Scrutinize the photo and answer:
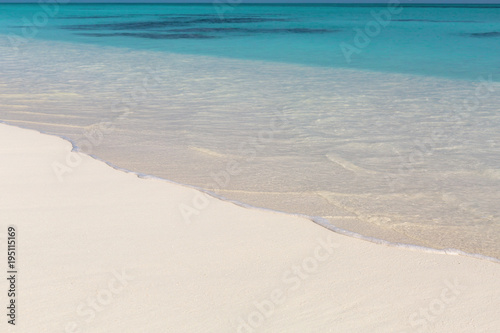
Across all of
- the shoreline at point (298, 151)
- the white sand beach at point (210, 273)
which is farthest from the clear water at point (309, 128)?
the white sand beach at point (210, 273)

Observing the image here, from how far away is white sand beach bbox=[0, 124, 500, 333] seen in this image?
2.06 metres

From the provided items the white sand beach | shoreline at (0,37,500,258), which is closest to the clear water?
shoreline at (0,37,500,258)

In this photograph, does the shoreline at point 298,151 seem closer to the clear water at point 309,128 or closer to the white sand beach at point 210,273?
the clear water at point 309,128

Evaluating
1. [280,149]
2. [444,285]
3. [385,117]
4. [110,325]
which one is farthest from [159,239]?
[385,117]

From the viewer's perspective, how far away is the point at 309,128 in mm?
5602

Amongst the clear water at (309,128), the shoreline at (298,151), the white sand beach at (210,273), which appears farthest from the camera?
the clear water at (309,128)

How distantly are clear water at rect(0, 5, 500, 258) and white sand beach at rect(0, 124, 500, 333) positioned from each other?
0.46m

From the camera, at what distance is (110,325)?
79.9 inches

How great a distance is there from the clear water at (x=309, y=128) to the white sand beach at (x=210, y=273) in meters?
0.46

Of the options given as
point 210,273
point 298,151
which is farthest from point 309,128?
point 210,273

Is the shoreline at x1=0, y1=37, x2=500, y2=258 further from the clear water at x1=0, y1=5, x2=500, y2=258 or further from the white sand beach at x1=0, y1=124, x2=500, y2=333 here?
the white sand beach at x1=0, y1=124, x2=500, y2=333

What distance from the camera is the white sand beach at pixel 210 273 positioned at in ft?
6.77

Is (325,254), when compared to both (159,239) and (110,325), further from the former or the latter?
(110,325)

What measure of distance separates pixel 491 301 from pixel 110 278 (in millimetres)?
1548
